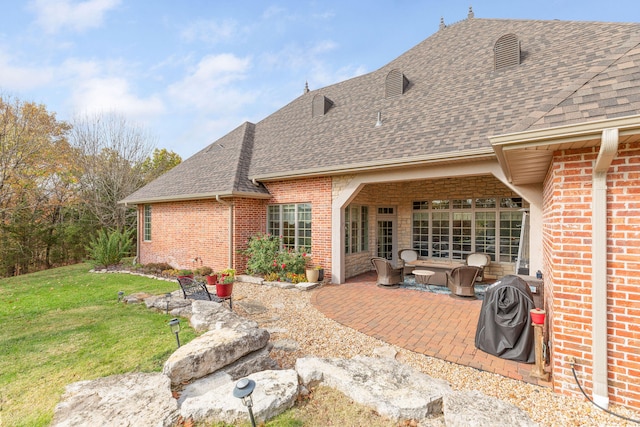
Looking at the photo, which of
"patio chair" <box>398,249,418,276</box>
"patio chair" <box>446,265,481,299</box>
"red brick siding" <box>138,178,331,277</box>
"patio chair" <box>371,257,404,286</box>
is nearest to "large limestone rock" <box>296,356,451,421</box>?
"patio chair" <box>446,265,481,299</box>

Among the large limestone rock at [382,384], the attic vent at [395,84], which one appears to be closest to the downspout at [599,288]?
the large limestone rock at [382,384]

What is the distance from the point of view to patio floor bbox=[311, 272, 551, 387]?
4.05 meters

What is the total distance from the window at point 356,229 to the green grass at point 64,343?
5677 mm

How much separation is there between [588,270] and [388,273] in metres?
5.27

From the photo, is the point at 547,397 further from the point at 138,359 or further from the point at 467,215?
the point at 467,215

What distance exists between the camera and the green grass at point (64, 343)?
10.6 feet

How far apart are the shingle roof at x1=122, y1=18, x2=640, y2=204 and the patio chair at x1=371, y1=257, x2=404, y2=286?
2807 mm

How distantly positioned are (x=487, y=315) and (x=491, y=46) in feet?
29.1

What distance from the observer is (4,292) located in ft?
28.7

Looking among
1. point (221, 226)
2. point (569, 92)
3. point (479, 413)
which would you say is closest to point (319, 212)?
point (221, 226)

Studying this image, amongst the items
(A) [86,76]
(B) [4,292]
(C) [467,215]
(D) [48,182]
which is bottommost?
(B) [4,292]

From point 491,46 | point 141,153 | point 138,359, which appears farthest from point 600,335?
point 141,153

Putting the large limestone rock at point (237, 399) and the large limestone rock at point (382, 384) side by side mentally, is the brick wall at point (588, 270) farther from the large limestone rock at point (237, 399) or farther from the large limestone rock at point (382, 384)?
the large limestone rock at point (237, 399)

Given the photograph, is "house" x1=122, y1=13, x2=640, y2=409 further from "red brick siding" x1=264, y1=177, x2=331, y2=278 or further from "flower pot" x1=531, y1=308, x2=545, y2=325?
"flower pot" x1=531, y1=308, x2=545, y2=325
